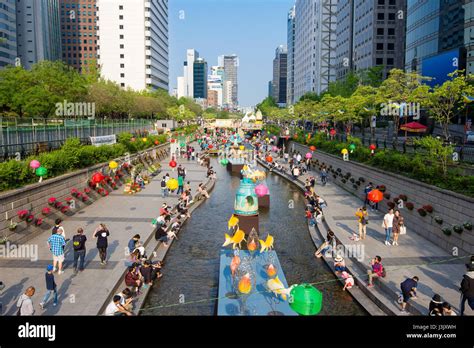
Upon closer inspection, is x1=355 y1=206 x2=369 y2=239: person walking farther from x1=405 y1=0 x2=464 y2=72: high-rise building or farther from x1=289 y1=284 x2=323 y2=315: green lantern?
x1=405 y1=0 x2=464 y2=72: high-rise building

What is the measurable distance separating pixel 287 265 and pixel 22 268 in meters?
10.00

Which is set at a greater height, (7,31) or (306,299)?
(7,31)

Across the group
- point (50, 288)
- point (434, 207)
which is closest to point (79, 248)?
point (50, 288)

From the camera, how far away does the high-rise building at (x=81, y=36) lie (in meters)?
160

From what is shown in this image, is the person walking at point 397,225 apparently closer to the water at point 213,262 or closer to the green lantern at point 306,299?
the water at point 213,262

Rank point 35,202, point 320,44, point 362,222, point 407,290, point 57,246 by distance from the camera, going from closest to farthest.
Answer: point 407,290 < point 57,246 < point 362,222 < point 35,202 < point 320,44

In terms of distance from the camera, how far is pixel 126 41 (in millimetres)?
122812

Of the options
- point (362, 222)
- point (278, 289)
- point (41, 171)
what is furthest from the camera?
point (41, 171)

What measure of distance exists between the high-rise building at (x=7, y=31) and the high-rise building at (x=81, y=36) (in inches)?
1770

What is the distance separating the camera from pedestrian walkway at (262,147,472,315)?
12797 mm

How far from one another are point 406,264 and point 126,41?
121547 millimetres

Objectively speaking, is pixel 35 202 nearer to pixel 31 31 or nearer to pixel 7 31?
pixel 7 31

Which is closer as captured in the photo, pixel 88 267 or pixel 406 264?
pixel 88 267

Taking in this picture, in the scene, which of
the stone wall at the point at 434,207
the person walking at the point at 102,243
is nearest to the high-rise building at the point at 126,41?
the stone wall at the point at 434,207
